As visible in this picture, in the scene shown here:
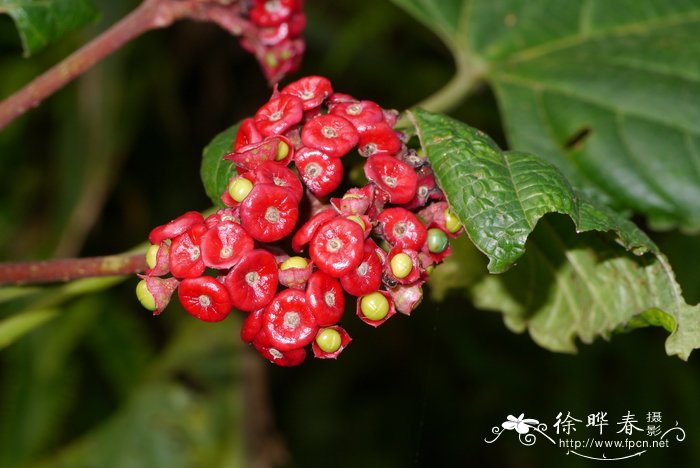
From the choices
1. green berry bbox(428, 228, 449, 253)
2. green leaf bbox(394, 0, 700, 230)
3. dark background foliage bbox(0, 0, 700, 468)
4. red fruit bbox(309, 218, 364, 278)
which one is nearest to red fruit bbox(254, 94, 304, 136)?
red fruit bbox(309, 218, 364, 278)

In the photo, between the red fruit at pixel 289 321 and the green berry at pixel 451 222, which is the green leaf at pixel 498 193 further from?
the red fruit at pixel 289 321

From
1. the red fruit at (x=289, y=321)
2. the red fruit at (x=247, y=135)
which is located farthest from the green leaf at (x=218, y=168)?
the red fruit at (x=289, y=321)

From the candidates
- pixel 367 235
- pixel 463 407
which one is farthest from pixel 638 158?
pixel 463 407

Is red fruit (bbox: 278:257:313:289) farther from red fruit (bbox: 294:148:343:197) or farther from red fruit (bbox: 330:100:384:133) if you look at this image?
red fruit (bbox: 330:100:384:133)

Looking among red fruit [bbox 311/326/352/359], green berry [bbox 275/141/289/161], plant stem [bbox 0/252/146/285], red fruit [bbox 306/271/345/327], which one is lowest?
plant stem [bbox 0/252/146/285]

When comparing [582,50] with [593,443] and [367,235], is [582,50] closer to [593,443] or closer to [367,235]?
[367,235]

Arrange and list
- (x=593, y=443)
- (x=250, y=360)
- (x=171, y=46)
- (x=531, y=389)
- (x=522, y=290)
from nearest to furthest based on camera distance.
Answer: (x=522, y=290)
(x=593, y=443)
(x=250, y=360)
(x=531, y=389)
(x=171, y=46)

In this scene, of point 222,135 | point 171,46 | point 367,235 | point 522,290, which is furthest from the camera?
point 171,46
